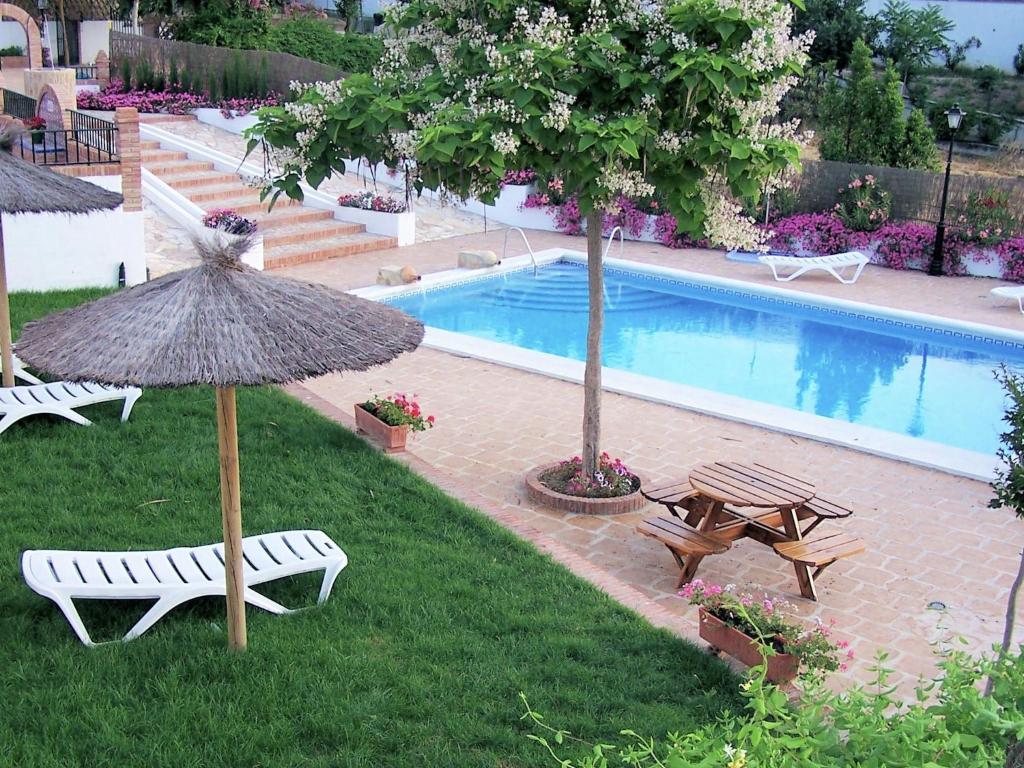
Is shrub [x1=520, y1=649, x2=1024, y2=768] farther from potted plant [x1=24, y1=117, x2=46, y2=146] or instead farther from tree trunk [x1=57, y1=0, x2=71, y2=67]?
tree trunk [x1=57, y1=0, x2=71, y2=67]

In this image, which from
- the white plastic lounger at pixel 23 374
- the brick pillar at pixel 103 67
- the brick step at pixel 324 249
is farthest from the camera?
the brick pillar at pixel 103 67

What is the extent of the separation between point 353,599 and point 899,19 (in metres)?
38.0

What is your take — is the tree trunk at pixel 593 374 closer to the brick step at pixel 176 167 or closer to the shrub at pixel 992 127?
the brick step at pixel 176 167

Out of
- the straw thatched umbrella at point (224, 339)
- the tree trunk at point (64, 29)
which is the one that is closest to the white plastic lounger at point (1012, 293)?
the straw thatched umbrella at point (224, 339)

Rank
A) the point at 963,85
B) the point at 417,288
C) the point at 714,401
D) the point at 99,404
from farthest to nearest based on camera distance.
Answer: the point at 963,85 → the point at 417,288 → the point at 714,401 → the point at 99,404

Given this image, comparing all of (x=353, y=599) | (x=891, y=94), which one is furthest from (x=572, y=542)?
(x=891, y=94)

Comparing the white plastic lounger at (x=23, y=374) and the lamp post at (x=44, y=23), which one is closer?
the white plastic lounger at (x=23, y=374)

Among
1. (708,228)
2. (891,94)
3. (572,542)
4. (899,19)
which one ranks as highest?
(899,19)

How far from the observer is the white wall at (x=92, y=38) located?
138 feet

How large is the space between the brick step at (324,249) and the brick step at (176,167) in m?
3.87

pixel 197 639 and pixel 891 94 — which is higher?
pixel 891 94

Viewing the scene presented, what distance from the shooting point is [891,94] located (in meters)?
22.6

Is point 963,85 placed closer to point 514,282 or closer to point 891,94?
point 891,94

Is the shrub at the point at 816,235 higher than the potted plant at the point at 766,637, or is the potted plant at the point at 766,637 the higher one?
the shrub at the point at 816,235
